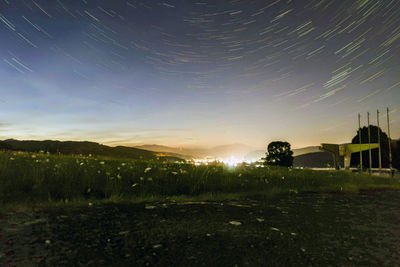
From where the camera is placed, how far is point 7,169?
623 cm

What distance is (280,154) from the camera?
4741 cm

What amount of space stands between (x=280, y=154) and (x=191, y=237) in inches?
1832

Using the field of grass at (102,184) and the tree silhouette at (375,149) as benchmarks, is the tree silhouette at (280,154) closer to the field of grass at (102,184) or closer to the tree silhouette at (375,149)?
the tree silhouette at (375,149)

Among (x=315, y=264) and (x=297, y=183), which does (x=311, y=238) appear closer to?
(x=315, y=264)

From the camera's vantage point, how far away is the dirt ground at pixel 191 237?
2504 mm

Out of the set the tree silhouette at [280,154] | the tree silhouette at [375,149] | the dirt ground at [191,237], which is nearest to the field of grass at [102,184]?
the dirt ground at [191,237]

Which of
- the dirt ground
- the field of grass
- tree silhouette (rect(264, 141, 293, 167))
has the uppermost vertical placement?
tree silhouette (rect(264, 141, 293, 167))

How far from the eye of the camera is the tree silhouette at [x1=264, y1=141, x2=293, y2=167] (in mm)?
47312

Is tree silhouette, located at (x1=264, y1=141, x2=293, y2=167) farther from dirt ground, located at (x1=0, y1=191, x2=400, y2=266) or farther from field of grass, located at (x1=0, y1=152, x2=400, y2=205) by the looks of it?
dirt ground, located at (x1=0, y1=191, x2=400, y2=266)

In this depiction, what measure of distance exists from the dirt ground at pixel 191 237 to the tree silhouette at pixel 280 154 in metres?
43.9

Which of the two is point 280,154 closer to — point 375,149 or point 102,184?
point 375,149

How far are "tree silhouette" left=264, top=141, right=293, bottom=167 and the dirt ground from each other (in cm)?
4389

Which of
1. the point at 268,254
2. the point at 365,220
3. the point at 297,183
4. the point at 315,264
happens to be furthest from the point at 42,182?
the point at 297,183

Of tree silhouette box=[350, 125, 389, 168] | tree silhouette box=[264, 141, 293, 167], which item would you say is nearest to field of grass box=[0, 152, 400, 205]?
tree silhouette box=[264, 141, 293, 167]
